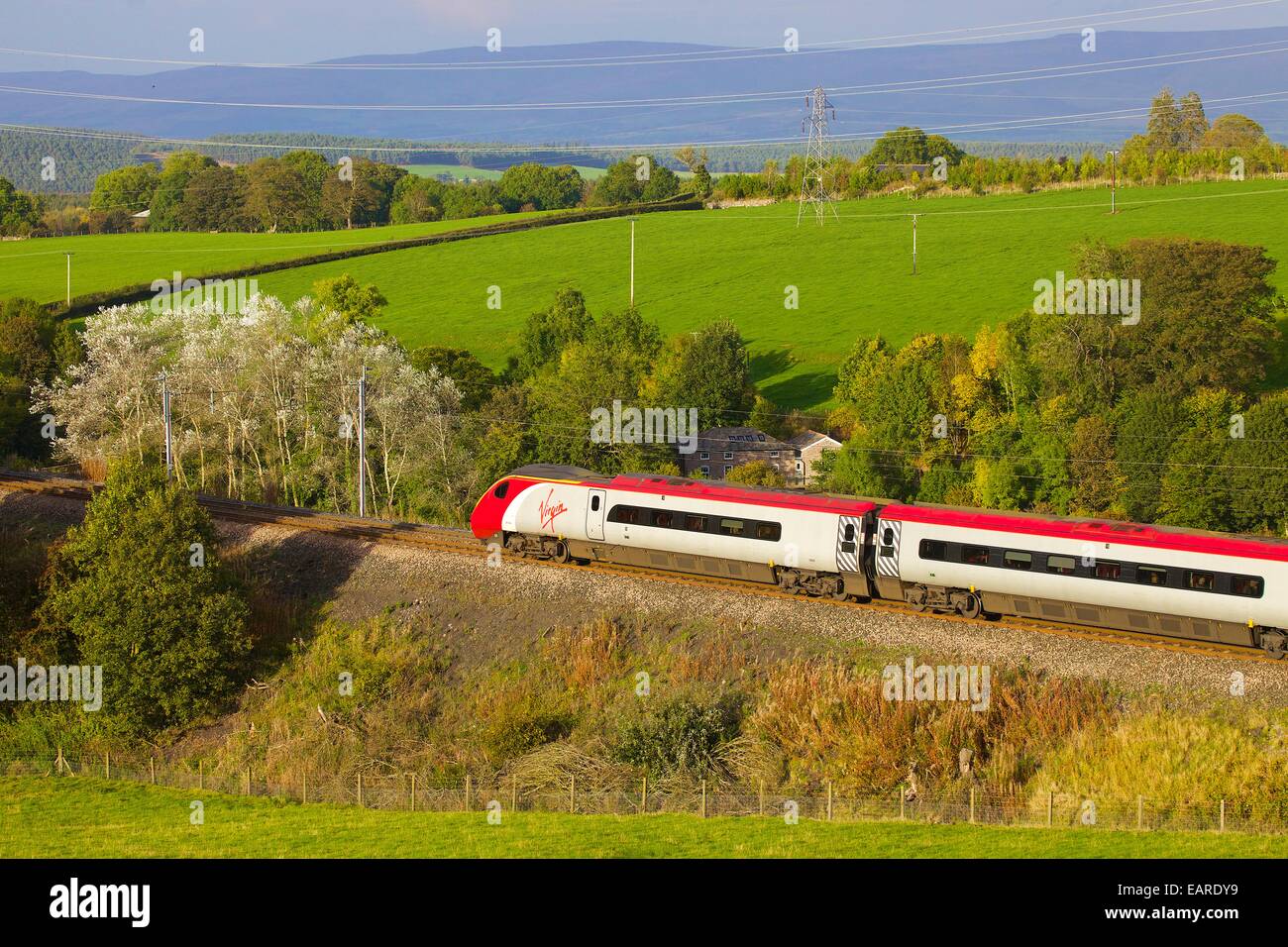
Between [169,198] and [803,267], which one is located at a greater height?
[169,198]

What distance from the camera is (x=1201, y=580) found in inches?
1147

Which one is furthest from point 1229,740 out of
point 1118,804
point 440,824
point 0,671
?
point 0,671

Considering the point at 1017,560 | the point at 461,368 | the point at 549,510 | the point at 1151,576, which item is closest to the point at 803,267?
the point at 461,368

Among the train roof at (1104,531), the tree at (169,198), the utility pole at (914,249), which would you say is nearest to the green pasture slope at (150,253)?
the tree at (169,198)

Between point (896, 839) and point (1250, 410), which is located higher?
point (1250, 410)

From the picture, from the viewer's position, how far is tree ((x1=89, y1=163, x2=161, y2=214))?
17162 centimetres

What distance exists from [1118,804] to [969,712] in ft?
13.4

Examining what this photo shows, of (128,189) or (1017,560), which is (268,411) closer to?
(1017,560)

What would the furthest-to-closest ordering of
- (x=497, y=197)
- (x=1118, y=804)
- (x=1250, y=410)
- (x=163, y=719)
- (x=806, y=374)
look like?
1. (x=497, y=197)
2. (x=806, y=374)
3. (x=1250, y=410)
4. (x=163, y=719)
5. (x=1118, y=804)

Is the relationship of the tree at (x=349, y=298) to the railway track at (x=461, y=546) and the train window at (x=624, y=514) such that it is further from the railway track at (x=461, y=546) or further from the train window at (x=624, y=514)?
the train window at (x=624, y=514)

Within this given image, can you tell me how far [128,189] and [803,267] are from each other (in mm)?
103565

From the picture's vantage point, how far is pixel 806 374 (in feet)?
294

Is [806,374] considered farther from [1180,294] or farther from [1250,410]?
[1250,410]

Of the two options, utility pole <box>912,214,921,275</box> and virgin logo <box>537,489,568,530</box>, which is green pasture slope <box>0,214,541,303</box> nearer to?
utility pole <box>912,214,921,275</box>
